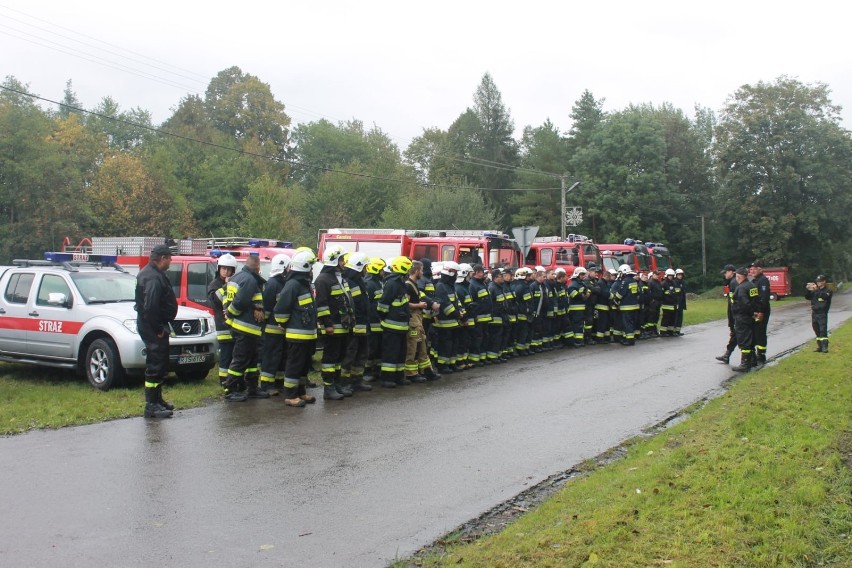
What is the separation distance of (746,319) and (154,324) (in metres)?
10.2

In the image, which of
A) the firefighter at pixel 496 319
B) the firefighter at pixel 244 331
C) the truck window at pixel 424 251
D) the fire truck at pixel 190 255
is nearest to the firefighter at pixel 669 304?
the truck window at pixel 424 251

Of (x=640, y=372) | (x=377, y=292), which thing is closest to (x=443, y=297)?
(x=377, y=292)

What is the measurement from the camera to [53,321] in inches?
443

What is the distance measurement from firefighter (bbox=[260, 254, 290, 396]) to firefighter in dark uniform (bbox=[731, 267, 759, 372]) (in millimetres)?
8256

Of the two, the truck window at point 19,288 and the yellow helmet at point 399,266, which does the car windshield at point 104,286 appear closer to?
the truck window at point 19,288

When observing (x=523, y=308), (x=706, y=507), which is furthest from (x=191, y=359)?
(x=706, y=507)

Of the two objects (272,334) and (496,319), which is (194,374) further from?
(496,319)

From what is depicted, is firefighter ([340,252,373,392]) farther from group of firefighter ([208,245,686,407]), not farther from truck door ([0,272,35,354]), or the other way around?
truck door ([0,272,35,354])

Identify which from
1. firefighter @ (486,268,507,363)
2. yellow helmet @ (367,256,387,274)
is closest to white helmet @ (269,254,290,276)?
yellow helmet @ (367,256,387,274)

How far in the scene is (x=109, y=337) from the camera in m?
10.8

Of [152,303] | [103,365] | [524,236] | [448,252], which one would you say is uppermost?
[524,236]

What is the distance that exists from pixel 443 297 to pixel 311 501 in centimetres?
737

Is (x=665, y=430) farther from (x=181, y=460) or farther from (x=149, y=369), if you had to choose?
(x=149, y=369)

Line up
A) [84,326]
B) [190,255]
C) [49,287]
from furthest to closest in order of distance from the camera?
[190,255]
[49,287]
[84,326]
